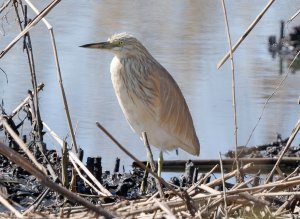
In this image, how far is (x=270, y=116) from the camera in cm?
764

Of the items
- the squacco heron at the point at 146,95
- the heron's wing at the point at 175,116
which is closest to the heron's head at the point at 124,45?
the squacco heron at the point at 146,95

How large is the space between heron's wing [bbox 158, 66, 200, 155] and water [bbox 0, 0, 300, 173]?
0.37 m

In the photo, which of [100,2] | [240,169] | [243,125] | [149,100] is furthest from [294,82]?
[240,169]

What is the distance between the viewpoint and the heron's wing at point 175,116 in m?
6.12

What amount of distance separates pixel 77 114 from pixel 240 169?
10.8ft

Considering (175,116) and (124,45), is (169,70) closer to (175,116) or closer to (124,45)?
(175,116)

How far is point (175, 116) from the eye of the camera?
6.22m

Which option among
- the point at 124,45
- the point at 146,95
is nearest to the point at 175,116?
the point at 146,95

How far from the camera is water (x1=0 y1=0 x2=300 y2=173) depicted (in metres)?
7.01

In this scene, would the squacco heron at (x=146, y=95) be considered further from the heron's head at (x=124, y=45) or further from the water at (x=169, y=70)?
the water at (x=169, y=70)

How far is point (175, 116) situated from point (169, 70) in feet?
8.99

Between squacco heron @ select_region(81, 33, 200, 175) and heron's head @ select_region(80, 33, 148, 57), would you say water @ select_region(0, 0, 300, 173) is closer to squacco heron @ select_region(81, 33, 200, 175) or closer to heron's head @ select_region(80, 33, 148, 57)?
squacco heron @ select_region(81, 33, 200, 175)

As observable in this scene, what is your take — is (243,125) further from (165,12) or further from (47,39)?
(165,12)

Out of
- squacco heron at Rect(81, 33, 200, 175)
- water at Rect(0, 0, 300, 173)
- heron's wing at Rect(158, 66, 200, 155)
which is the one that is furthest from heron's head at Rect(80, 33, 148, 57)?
water at Rect(0, 0, 300, 173)
